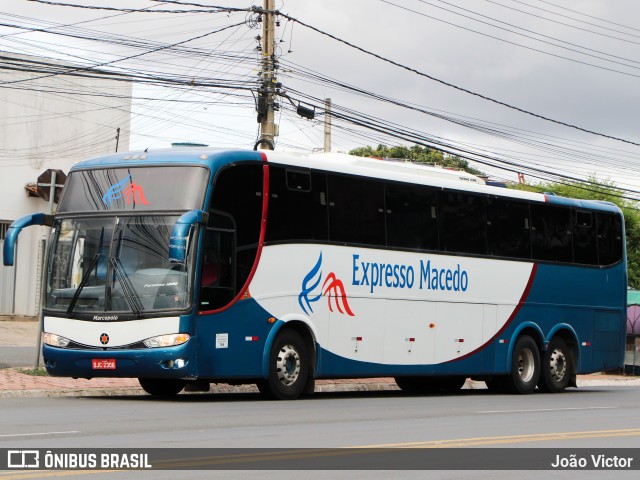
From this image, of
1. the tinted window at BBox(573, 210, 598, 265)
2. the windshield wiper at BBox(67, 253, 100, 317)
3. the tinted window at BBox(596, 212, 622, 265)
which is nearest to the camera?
the windshield wiper at BBox(67, 253, 100, 317)

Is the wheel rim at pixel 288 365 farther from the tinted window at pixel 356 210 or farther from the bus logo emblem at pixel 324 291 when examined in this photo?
the tinted window at pixel 356 210

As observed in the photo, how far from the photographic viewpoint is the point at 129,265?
17422 millimetres

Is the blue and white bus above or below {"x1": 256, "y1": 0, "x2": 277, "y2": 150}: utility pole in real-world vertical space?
below

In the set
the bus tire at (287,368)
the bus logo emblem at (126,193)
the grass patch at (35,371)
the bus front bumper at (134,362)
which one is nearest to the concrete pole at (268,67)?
the grass patch at (35,371)

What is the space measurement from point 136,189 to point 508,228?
26.7 ft

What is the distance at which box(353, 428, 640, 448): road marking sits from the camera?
39.9ft

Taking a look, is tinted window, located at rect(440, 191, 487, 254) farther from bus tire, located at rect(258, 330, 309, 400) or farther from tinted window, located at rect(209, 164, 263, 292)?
tinted window, located at rect(209, 164, 263, 292)

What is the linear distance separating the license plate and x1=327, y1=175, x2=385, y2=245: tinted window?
412 cm

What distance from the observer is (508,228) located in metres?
23.3

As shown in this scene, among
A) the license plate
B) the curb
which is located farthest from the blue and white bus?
the curb
